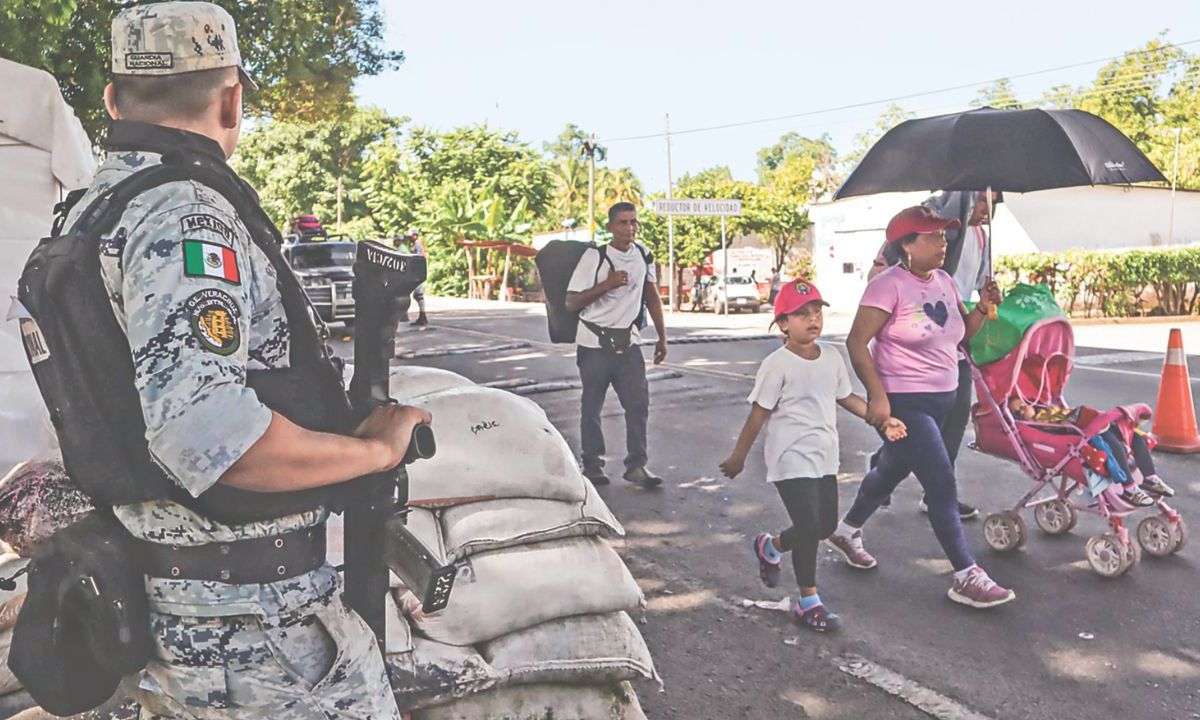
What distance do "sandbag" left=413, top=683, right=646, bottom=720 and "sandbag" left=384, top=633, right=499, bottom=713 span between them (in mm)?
37

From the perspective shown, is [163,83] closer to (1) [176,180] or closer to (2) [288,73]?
(1) [176,180]

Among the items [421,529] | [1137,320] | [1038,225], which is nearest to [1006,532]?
[421,529]

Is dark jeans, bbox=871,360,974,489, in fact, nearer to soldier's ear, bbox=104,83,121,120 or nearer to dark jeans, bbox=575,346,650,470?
dark jeans, bbox=575,346,650,470

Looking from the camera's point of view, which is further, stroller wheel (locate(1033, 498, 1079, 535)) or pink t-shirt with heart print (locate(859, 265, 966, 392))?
stroller wheel (locate(1033, 498, 1079, 535))

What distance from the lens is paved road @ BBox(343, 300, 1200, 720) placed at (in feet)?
10.8

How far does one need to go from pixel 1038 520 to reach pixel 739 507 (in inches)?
60.0

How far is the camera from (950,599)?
4137mm

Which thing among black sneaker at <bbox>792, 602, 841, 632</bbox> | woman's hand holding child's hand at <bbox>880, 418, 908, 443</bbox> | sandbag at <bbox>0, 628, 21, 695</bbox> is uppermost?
woman's hand holding child's hand at <bbox>880, 418, 908, 443</bbox>

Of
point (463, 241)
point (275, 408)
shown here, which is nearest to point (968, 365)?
point (275, 408)

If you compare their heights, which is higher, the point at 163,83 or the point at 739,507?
the point at 163,83

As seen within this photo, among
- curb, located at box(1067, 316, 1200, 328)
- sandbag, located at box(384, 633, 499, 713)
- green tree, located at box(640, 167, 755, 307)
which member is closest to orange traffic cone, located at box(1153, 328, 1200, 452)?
sandbag, located at box(384, 633, 499, 713)

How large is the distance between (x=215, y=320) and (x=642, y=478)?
486 cm

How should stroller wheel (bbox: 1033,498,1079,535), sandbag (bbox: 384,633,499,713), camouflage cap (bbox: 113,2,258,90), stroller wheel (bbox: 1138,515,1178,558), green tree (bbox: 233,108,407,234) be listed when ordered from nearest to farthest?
camouflage cap (bbox: 113,2,258,90) < sandbag (bbox: 384,633,499,713) < stroller wheel (bbox: 1138,515,1178,558) < stroller wheel (bbox: 1033,498,1079,535) < green tree (bbox: 233,108,407,234)

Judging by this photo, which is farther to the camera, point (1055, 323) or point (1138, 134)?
point (1138, 134)
